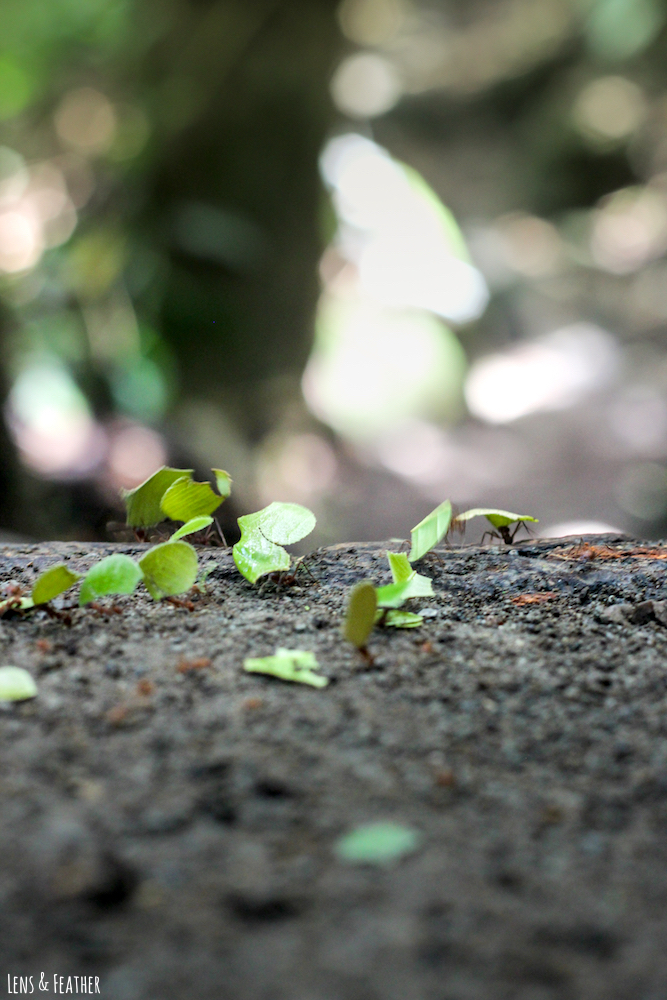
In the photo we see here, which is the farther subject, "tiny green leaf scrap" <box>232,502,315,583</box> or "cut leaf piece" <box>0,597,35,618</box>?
"tiny green leaf scrap" <box>232,502,315,583</box>

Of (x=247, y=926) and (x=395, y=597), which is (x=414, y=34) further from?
(x=247, y=926)

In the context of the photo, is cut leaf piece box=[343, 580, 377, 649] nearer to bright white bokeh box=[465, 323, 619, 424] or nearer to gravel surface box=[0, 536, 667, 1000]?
gravel surface box=[0, 536, 667, 1000]

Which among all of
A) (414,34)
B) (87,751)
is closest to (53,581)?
(87,751)

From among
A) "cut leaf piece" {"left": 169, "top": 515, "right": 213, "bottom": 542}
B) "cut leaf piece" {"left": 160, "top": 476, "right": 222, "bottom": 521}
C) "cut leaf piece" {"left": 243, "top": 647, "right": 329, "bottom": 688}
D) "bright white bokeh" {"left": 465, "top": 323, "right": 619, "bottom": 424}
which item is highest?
"bright white bokeh" {"left": 465, "top": 323, "right": 619, "bottom": 424}

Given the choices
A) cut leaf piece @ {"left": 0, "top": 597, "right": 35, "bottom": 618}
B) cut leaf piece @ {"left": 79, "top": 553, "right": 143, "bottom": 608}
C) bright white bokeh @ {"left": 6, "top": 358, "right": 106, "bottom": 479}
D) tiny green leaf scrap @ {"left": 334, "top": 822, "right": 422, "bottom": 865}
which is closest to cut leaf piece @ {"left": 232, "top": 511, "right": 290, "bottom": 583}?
cut leaf piece @ {"left": 79, "top": 553, "right": 143, "bottom": 608}

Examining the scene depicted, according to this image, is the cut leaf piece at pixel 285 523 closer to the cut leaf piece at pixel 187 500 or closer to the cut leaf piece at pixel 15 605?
the cut leaf piece at pixel 187 500

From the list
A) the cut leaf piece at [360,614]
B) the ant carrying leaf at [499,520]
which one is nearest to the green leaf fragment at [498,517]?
the ant carrying leaf at [499,520]
